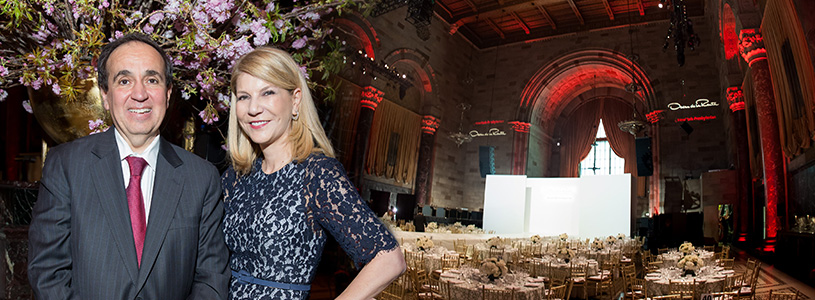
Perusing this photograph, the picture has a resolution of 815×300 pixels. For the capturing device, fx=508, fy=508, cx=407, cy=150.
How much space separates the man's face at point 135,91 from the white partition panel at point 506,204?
47.5 ft

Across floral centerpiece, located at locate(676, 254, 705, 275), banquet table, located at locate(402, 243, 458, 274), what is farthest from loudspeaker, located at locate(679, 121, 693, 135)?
banquet table, located at locate(402, 243, 458, 274)

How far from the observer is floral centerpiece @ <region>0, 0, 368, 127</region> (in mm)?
1649

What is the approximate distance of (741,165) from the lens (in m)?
12.0

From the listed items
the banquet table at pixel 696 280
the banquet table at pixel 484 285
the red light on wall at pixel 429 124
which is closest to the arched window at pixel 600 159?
the red light on wall at pixel 429 124

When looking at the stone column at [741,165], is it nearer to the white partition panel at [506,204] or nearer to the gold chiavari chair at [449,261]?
the white partition panel at [506,204]

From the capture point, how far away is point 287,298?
137cm

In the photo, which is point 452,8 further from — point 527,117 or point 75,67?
point 75,67

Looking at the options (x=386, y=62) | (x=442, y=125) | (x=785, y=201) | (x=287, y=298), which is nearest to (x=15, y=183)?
(x=287, y=298)

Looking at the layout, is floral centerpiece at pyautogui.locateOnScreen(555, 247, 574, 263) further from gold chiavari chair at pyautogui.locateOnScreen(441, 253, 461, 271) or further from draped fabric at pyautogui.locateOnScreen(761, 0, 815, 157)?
draped fabric at pyautogui.locateOnScreen(761, 0, 815, 157)

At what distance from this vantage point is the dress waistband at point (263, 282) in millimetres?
1363

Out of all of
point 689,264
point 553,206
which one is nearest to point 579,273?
point 689,264

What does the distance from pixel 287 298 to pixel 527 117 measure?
61.9 feet

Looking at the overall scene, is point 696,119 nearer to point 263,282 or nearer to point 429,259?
point 429,259

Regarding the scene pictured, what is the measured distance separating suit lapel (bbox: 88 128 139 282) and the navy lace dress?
0.91ft
